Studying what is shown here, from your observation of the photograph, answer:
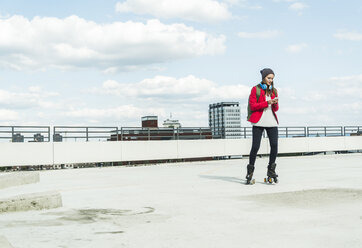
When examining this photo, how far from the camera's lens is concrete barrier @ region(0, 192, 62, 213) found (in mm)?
5055

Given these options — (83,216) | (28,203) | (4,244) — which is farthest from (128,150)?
(4,244)

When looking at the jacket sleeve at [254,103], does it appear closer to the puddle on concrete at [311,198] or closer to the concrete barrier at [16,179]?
the puddle on concrete at [311,198]

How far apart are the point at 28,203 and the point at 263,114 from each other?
14.4 feet

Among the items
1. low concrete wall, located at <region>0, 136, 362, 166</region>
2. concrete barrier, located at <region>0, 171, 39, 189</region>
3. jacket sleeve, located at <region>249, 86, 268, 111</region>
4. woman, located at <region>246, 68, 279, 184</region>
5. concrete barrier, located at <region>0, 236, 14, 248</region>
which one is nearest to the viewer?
concrete barrier, located at <region>0, 236, 14, 248</region>

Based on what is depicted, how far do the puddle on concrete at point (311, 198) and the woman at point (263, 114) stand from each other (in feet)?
4.81

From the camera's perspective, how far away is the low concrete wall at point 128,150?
53.8 ft

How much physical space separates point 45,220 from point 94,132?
46.7 feet

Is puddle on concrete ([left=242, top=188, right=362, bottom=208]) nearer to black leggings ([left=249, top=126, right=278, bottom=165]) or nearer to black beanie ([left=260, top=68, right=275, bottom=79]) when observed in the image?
black leggings ([left=249, top=126, right=278, bottom=165])

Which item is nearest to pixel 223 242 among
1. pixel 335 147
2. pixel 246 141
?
pixel 246 141

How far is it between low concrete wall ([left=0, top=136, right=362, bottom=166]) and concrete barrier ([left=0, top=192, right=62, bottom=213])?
11.7 meters

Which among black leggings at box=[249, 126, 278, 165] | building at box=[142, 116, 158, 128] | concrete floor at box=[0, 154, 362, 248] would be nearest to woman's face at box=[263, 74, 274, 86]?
black leggings at box=[249, 126, 278, 165]

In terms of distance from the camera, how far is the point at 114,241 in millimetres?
3486

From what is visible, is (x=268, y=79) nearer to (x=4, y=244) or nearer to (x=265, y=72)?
(x=265, y=72)

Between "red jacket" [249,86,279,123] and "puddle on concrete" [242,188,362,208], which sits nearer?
"puddle on concrete" [242,188,362,208]
